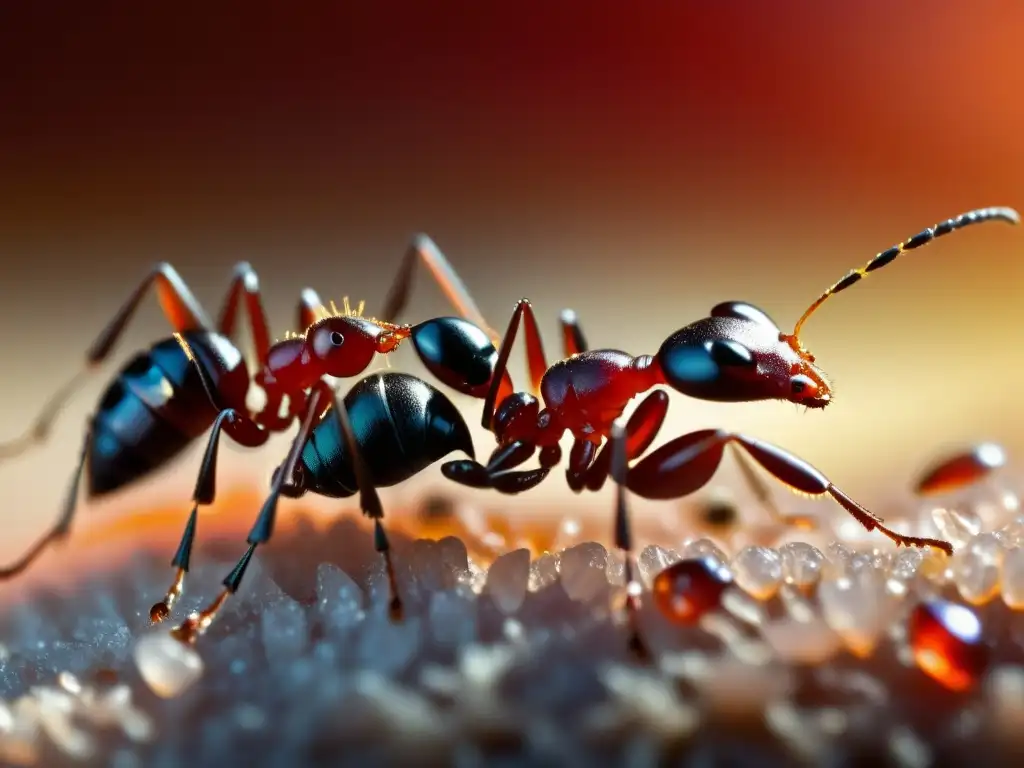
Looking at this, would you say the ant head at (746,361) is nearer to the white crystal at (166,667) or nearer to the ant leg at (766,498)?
the ant leg at (766,498)

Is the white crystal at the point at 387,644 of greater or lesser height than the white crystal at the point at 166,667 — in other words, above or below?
below

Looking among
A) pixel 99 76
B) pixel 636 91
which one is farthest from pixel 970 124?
pixel 99 76

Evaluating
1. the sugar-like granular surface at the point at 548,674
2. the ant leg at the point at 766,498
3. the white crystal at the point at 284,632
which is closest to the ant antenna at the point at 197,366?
the sugar-like granular surface at the point at 548,674

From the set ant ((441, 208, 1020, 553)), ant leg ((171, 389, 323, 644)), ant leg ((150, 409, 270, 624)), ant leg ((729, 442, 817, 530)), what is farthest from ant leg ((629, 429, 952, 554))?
ant leg ((150, 409, 270, 624))

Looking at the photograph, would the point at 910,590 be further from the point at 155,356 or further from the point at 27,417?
the point at 27,417

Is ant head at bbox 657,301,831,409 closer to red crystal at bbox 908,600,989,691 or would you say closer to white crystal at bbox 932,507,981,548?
white crystal at bbox 932,507,981,548

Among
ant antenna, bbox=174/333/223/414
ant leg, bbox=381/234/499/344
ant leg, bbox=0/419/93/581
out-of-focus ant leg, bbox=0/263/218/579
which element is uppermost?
out-of-focus ant leg, bbox=0/263/218/579
